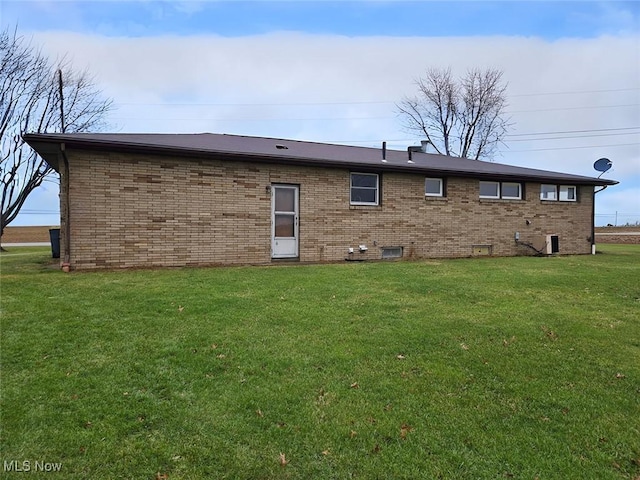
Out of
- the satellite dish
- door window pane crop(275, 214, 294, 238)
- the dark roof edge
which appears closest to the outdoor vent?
the dark roof edge

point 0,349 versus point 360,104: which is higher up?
point 360,104

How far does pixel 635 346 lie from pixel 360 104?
32.3 m

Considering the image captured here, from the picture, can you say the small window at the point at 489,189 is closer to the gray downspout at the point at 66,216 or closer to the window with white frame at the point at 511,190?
the window with white frame at the point at 511,190

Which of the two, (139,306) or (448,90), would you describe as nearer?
(139,306)

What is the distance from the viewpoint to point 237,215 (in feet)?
35.1

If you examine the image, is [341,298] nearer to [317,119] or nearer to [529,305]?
[529,305]

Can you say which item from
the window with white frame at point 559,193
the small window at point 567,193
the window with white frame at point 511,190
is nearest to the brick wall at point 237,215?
the window with white frame at point 511,190

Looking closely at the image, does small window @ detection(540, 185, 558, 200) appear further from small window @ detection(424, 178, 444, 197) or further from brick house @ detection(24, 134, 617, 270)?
small window @ detection(424, 178, 444, 197)

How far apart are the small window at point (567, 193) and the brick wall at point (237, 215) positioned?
9.82ft

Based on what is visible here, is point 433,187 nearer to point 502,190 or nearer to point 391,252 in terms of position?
point 391,252

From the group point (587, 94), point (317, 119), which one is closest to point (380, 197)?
point (317, 119)

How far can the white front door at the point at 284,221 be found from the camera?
36.9ft

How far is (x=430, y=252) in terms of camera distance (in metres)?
13.3

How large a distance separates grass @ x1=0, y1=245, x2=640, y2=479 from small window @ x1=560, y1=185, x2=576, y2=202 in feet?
34.9
